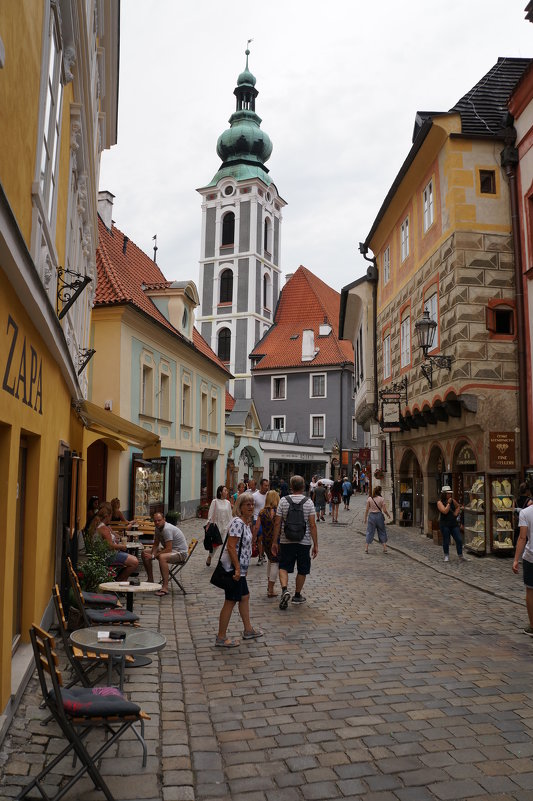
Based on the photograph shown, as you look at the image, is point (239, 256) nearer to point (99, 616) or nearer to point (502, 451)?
point (502, 451)

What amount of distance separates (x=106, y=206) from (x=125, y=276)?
13.9 ft

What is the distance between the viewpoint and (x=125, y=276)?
24875 millimetres

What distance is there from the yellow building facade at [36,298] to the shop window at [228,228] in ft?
174

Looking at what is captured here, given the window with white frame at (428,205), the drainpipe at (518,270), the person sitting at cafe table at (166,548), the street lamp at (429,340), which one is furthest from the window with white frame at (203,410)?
the person sitting at cafe table at (166,548)

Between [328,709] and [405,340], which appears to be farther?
[405,340]

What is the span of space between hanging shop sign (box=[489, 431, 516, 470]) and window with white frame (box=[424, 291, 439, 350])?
3303mm

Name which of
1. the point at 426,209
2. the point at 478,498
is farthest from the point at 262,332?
the point at 478,498

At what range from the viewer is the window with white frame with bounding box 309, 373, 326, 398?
56.4 meters

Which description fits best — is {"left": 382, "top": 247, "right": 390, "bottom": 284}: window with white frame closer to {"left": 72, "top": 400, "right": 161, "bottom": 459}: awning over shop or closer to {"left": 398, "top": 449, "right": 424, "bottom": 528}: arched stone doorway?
{"left": 398, "top": 449, "right": 424, "bottom": 528}: arched stone doorway

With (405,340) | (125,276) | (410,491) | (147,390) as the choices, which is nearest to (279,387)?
(125,276)

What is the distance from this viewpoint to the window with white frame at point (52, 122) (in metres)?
6.20

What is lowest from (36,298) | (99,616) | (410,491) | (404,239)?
(99,616)

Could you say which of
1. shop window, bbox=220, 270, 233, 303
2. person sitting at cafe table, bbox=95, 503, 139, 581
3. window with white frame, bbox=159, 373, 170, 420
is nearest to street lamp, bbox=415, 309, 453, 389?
person sitting at cafe table, bbox=95, 503, 139, 581

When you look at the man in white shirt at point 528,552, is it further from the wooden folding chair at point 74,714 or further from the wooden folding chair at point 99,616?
the wooden folding chair at point 74,714
